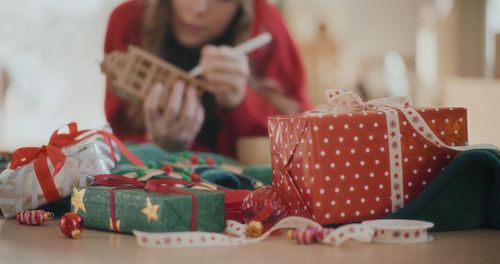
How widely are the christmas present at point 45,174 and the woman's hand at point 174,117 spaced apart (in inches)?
28.4

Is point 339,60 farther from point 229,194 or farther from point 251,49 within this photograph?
point 229,194

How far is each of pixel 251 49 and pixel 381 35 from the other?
259 cm

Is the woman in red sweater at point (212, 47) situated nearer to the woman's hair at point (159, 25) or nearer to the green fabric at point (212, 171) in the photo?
the woman's hair at point (159, 25)

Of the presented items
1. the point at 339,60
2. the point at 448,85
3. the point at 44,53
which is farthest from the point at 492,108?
the point at 44,53

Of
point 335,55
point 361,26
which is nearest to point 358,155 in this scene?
point 335,55

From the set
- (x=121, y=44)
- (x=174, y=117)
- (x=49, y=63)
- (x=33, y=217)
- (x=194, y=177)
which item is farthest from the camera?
(x=49, y=63)

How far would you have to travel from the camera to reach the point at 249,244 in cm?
102

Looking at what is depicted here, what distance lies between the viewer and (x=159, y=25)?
91.3 inches

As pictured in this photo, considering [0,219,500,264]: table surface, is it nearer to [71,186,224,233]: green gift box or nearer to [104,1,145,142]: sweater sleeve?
[71,186,224,233]: green gift box

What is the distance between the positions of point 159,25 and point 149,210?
4.52 ft

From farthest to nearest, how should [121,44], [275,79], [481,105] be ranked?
[481,105] → [275,79] → [121,44]

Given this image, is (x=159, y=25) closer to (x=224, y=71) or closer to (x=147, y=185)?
(x=224, y=71)

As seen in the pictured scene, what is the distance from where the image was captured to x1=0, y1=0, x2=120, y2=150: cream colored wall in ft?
12.4

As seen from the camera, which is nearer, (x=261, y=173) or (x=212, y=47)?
(x=261, y=173)
